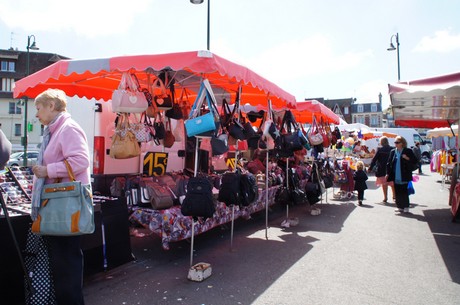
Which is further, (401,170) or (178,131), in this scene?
(401,170)

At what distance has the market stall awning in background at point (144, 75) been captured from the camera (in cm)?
377

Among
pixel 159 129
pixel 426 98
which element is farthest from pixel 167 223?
pixel 426 98

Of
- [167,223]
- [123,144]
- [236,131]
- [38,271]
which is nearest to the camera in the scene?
[38,271]

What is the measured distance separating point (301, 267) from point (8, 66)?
4801 cm

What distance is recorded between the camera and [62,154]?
2.73 metres

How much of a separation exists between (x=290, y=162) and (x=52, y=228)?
6.50 metres

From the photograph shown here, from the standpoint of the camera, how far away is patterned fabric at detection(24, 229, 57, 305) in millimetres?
3025

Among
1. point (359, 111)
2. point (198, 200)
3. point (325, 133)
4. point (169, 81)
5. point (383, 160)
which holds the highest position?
point (359, 111)

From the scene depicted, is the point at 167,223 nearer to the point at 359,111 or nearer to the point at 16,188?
the point at 16,188

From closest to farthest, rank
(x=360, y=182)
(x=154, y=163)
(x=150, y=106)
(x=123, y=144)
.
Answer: (x=123, y=144) < (x=150, y=106) < (x=154, y=163) < (x=360, y=182)

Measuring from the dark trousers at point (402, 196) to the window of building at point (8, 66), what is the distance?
46.6 meters

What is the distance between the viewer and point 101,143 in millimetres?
5559

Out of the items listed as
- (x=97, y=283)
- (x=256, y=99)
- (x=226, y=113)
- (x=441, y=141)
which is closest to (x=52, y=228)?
(x=97, y=283)

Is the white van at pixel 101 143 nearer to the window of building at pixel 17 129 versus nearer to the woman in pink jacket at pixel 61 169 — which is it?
the woman in pink jacket at pixel 61 169
